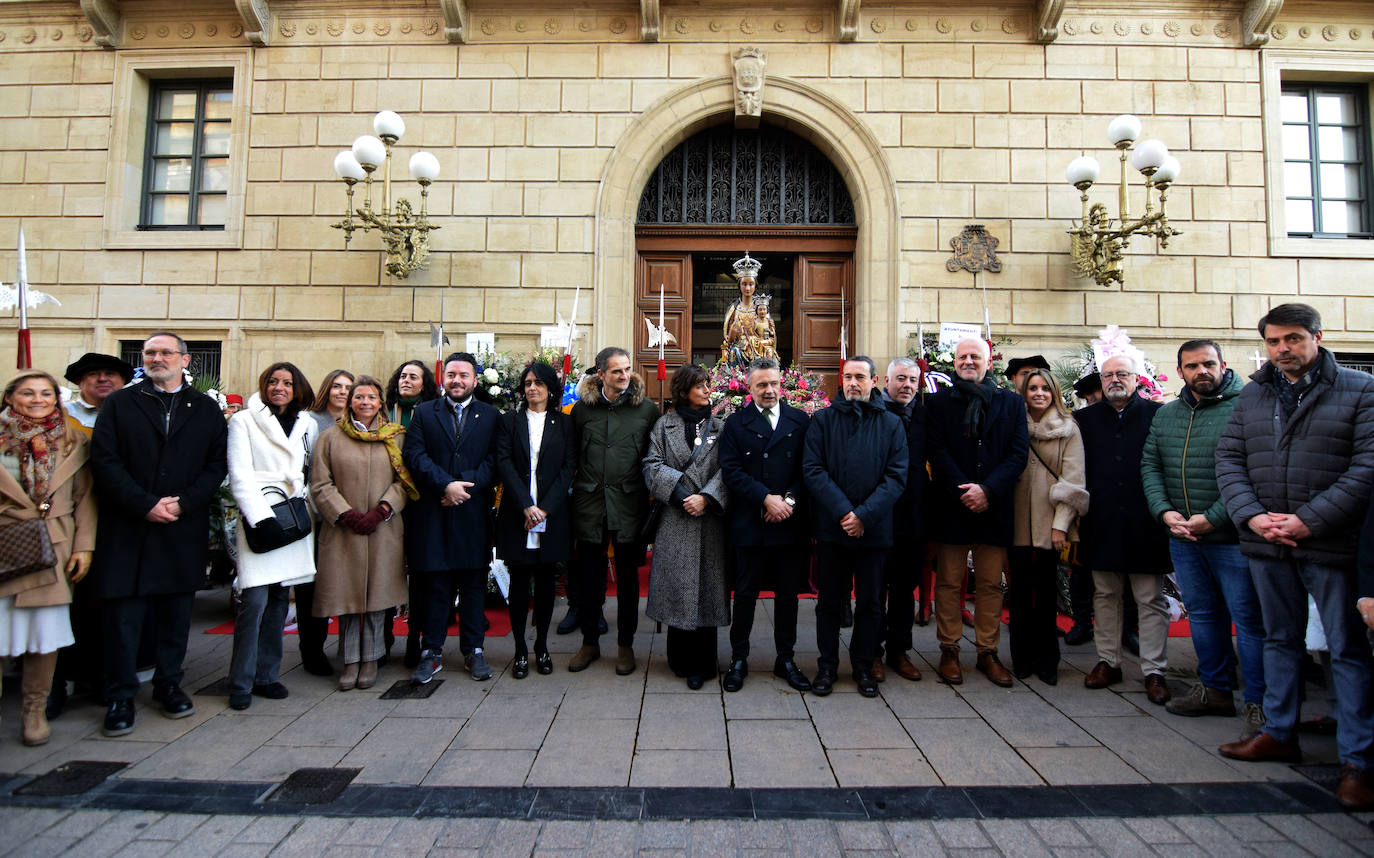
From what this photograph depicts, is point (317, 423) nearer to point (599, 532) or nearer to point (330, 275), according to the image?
point (599, 532)

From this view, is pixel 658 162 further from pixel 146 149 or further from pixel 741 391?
pixel 146 149

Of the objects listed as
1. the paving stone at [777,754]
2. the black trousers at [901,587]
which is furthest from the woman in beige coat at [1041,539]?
the paving stone at [777,754]

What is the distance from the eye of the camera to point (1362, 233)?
8922 mm

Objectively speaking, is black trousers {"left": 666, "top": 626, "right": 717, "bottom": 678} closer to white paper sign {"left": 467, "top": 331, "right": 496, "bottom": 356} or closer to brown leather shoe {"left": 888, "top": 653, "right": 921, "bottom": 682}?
brown leather shoe {"left": 888, "top": 653, "right": 921, "bottom": 682}

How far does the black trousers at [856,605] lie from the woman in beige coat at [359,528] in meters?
2.73

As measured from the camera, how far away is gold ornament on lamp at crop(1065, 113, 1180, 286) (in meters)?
7.57

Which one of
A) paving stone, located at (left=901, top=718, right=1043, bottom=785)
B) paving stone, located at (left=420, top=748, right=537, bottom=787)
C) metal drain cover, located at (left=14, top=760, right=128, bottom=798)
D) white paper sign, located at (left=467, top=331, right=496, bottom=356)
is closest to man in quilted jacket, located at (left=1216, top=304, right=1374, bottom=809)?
paving stone, located at (left=901, top=718, right=1043, bottom=785)

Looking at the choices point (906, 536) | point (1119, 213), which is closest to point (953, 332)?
point (1119, 213)

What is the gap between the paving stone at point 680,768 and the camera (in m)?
3.22

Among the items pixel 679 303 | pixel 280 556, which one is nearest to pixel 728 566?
pixel 280 556

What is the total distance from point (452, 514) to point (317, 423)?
1.21 m

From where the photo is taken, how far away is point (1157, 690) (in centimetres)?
429

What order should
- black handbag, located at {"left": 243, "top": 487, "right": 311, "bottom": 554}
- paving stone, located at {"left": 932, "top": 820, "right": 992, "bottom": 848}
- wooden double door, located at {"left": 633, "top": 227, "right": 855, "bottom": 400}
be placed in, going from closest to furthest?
1. paving stone, located at {"left": 932, "top": 820, "right": 992, "bottom": 848}
2. black handbag, located at {"left": 243, "top": 487, "right": 311, "bottom": 554}
3. wooden double door, located at {"left": 633, "top": 227, "right": 855, "bottom": 400}

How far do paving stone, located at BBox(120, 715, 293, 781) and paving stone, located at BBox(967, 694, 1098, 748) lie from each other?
13.1 ft
